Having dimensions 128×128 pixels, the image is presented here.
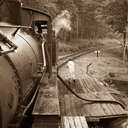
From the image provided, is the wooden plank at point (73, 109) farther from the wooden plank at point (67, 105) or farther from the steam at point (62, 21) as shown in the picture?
the steam at point (62, 21)

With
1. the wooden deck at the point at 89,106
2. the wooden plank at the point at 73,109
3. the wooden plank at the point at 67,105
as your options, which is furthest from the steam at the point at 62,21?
the wooden plank at the point at 73,109

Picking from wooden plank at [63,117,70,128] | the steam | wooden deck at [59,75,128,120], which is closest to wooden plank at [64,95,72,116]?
wooden deck at [59,75,128,120]

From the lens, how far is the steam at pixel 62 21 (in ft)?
78.9

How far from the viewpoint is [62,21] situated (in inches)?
954

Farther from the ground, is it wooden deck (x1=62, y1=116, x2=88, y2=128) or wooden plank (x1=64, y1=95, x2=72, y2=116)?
wooden deck (x1=62, y1=116, x2=88, y2=128)

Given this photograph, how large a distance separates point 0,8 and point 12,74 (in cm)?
178

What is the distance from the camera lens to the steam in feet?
78.9

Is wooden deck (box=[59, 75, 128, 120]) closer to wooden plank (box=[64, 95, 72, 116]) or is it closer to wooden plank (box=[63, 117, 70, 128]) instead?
wooden plank (box=[64, 95, 72, 116])

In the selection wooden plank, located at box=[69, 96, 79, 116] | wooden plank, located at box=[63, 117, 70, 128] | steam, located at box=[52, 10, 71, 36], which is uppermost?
steam, located at box=[52, 10, 71, 36]

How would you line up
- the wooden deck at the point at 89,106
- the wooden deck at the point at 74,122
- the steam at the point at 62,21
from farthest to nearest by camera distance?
the steam at the point at 62,21 < the wooden deck at the point at 89,106 < the wooden deck at the point at 74,122

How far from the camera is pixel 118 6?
25.7m

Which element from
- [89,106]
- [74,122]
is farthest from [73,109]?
[74,122]

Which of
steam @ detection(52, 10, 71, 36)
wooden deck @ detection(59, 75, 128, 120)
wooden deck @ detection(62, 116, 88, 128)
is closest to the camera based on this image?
wooden deck @ detection(62, 116, 88, 128)

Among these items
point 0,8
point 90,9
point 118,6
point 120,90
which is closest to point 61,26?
point 90,9
